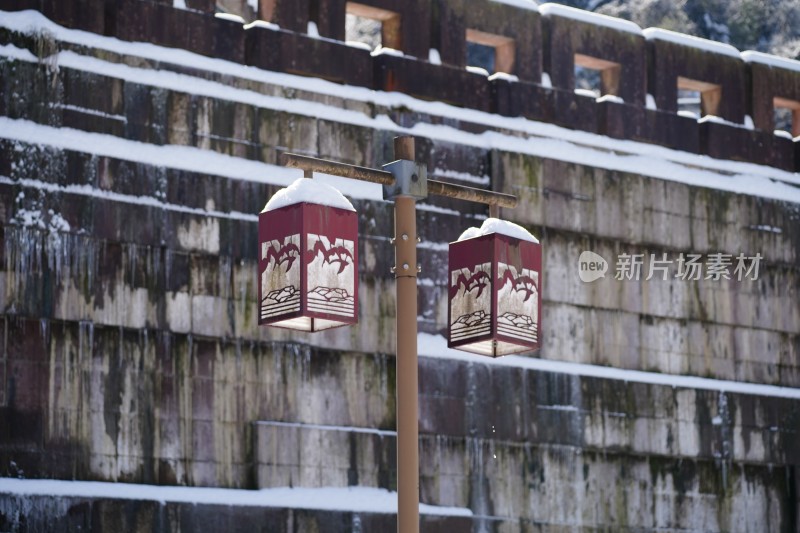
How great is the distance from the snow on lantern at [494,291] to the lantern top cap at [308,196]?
926 mm

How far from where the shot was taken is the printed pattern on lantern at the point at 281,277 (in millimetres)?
11727

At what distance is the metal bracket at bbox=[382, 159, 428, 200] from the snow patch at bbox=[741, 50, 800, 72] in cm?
1235

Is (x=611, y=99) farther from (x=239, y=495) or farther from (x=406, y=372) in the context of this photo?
(x=406, y=372)

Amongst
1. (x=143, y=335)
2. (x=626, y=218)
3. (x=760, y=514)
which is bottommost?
(x=760, y=514)

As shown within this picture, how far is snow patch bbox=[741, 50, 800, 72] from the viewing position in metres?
24.0

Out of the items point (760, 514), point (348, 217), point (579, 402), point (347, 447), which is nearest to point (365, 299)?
point (347, 447)

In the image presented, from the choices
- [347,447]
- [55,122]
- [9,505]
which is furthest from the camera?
[347,447]

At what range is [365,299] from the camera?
20.1m

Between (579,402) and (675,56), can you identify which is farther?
(675,56)

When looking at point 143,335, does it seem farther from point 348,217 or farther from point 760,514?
point 760,514

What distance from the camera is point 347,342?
19875 millimetres

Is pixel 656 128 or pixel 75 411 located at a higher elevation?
pixel 656 128

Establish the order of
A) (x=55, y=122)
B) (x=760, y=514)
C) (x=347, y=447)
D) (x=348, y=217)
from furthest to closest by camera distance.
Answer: (x=760, y=514) < (x=347, y=447) < (x=55, y=122) < (x=348, y=217)

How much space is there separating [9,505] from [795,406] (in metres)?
10.5
